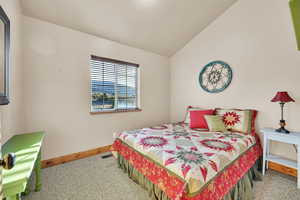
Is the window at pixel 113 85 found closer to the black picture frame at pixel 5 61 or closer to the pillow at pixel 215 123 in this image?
the black picture frame at pixel 5 61

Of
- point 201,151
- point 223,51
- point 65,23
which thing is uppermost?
point 65,23

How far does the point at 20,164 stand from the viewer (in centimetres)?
93

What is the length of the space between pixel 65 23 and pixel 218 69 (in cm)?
297

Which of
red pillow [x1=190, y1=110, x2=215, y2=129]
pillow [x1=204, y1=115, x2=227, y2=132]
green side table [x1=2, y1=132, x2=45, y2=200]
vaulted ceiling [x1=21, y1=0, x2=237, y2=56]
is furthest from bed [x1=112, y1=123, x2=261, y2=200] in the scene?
vaulted ceiling [x1=21, y1=0, x2=237, y2=56]

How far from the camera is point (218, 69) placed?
8.78 feet

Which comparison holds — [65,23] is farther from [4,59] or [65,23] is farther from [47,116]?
[47,116]

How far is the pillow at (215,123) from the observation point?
220 centimetres

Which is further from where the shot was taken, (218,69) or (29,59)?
(218,69)

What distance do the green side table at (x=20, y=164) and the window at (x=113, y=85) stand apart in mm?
1152

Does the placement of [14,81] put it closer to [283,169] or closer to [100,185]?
[100,185]

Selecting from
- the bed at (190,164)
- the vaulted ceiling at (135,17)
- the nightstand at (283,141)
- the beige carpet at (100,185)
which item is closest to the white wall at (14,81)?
the vaulted ceiling at (135,17)

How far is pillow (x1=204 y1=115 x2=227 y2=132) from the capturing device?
7.20 feet

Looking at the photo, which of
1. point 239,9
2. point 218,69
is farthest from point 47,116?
point 239,9

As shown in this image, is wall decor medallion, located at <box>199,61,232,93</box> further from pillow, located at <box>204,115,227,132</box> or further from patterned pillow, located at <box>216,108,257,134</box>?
pillow, located at <box>204,115,227,132</box>
